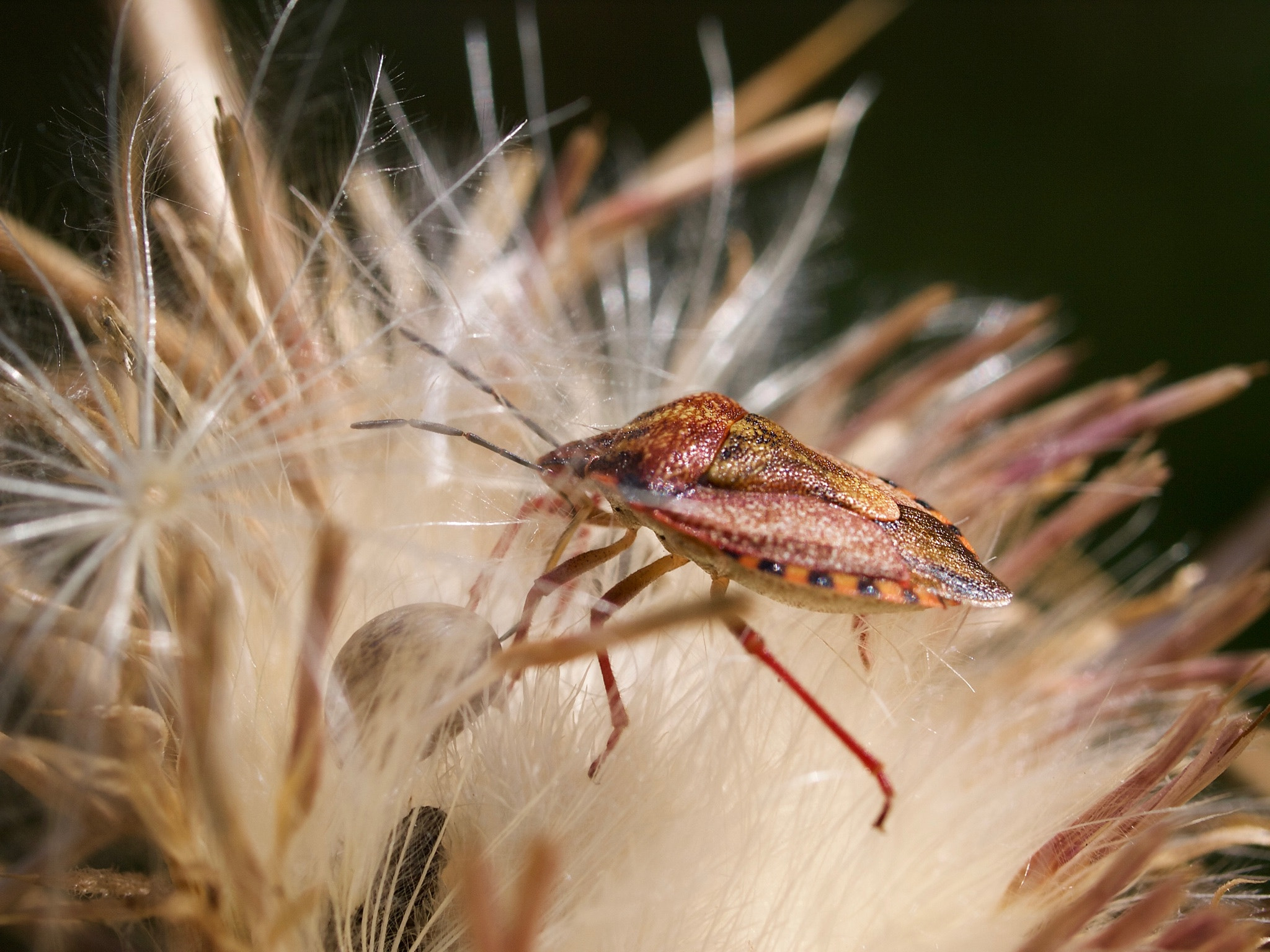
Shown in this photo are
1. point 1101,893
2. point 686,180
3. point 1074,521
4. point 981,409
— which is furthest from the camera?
point 686,180

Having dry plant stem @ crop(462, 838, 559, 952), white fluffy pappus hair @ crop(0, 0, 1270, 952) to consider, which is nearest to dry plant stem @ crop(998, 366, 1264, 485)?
white fluffy pappus hair @ crop(0, 0, 1270, 952)

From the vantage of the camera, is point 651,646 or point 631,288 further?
point 631,288

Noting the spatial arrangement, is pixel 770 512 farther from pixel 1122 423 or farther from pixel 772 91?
pixel 772 91

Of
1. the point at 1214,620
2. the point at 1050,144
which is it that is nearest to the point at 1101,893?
the point at 1214,620

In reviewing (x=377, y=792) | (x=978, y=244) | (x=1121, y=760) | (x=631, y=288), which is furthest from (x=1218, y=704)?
(x=978, y=244)

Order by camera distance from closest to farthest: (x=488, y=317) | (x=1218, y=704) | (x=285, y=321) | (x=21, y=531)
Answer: (x=21, y=531), (x=1218, y=704), (x=285, y=321), (x=488, y=317)

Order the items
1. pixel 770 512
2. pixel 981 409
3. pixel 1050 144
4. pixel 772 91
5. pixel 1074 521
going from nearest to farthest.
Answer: pixel 770 512, pixel 1074 521, pixel 981 409, pixel 772 91, pixel 1050 144

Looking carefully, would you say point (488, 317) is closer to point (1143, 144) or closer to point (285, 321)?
point (285, 321)
